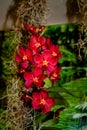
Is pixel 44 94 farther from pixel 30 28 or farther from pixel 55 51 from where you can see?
pixel 30 28

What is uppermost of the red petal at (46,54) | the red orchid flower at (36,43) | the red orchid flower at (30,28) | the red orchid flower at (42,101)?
the red orchid flower at (30,28)

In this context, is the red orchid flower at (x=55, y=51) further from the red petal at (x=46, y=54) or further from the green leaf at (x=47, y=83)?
the green leaf at (x=47, y=83)

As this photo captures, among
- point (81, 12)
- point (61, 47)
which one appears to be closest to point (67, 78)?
point (61, 47)

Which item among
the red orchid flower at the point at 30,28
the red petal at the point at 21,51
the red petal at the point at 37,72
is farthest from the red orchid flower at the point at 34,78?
the red orchid flower at the point at 30,28

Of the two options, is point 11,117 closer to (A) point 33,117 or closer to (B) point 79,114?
(A) point 33,117

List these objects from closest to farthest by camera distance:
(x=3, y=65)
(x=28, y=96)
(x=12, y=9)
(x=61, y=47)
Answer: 1. (x=28, y=96)
2. (x=61, y=47)
3. (x=3, y=65)
4. (x=12, y=9)

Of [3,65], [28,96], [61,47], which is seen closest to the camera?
[28,96]
